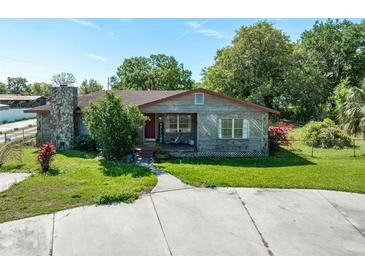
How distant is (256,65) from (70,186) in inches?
1213

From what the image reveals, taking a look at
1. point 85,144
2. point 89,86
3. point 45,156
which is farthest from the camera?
point 89,86

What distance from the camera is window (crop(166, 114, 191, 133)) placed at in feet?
63.6

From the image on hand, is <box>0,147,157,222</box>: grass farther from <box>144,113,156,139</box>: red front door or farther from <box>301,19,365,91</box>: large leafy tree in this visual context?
<box>301,19,365,91</box>: large leafy tree

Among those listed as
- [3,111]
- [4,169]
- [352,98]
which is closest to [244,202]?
[4,169]

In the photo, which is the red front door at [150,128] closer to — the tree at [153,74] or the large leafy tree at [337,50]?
the large leafy tree at [337,50]

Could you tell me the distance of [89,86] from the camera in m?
73.8

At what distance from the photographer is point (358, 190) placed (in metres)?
10.2

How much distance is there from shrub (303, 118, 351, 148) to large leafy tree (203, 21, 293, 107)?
495 inches

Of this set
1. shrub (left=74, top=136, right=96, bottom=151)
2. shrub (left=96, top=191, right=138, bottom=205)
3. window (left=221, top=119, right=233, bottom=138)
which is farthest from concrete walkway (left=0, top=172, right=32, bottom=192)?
window (left=221, top=119, right=233, bottom=138)

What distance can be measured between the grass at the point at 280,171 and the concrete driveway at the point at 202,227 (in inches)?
47.2

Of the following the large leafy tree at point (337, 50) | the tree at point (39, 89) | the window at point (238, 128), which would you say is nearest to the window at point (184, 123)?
the window at point (238, 128)

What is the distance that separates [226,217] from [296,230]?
176 centimetres

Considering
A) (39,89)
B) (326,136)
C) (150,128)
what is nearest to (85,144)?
(150,128)

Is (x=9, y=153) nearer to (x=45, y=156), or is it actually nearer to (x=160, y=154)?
(x=45, y=156)
